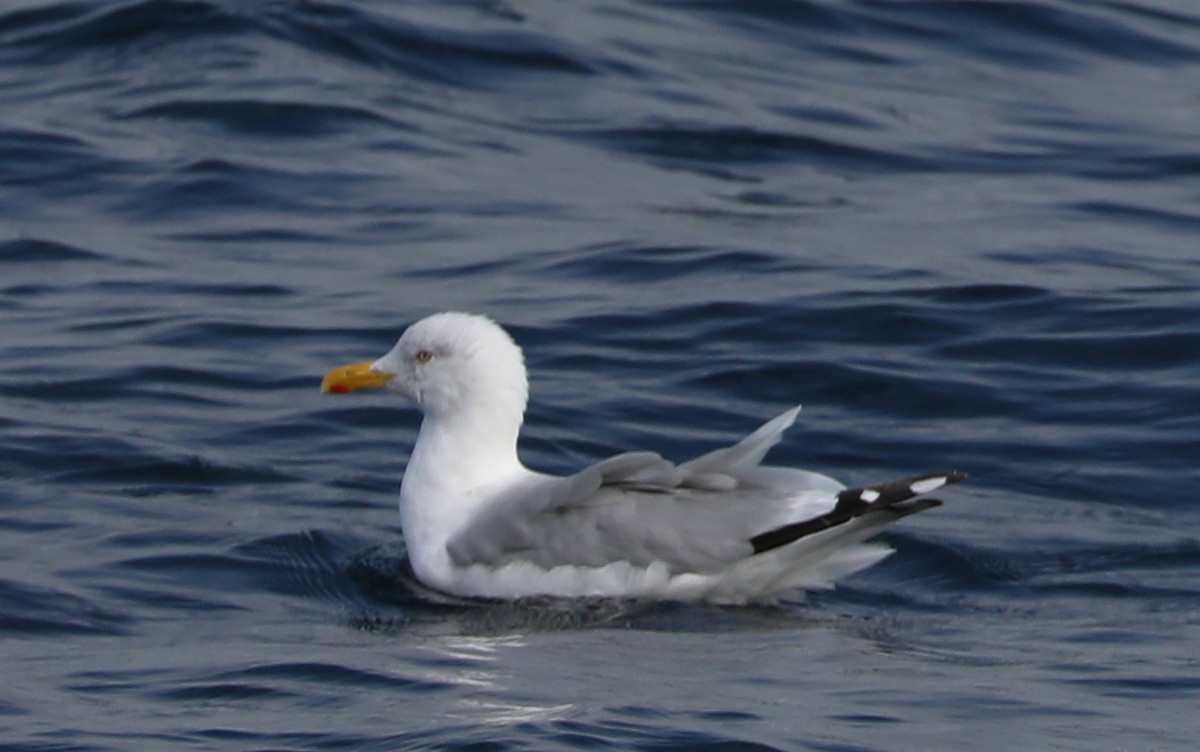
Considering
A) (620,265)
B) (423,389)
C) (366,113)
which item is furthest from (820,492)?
(366,113)

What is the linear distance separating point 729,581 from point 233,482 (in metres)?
2.41

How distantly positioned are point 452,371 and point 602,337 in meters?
2.87

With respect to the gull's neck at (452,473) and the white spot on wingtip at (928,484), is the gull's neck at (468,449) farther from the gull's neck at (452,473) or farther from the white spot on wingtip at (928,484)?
the white spot on wingtip at (928,484)

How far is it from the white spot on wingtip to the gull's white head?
5.30 ft

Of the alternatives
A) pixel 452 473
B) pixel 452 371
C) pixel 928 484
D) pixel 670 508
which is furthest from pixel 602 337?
pixel 928 484

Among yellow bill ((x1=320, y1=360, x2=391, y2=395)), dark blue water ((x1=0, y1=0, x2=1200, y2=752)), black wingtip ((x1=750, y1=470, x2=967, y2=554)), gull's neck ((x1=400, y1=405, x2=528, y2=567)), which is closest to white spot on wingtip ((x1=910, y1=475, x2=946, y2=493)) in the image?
black wingtip ((x1=750, y1=470, x2=967, y2=554))

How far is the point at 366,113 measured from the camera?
1535cm

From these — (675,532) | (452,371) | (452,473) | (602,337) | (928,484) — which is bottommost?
(602,337)

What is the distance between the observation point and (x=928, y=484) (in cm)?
757

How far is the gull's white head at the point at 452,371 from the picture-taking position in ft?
28.0

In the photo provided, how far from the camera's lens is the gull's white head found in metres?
8.53

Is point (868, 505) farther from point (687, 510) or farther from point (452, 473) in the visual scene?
point (452, 473)

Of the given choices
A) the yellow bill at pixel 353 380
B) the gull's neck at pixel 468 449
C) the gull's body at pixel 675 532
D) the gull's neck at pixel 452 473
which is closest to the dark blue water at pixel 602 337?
the gull's body at pixel 675 532

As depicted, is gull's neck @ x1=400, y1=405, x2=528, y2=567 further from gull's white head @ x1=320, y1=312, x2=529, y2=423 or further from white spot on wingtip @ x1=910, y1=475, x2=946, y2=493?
white spot on wingtip @ x1=910, y1=475, x2=946, y2=493
